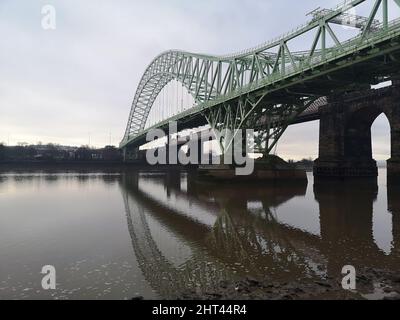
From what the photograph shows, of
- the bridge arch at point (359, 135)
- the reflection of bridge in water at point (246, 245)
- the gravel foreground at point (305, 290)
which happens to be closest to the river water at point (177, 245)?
the reflection of bridge in water at point (246, 245)

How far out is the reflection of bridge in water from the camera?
1177 cm

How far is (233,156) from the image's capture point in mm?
52875

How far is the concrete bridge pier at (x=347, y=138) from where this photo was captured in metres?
61.4

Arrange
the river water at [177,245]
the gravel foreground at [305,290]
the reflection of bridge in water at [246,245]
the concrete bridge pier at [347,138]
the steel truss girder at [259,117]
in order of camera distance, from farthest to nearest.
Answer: the concrete bridge pier at [347,138] → the steel truss girder at [259,117] → the reflection of bridge in water at [246,245] → the river water at [177,245] → the gravel foreground at [305,290]

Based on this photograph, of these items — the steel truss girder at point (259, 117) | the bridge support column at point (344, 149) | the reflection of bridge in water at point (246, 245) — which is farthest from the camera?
the bridge support column at point (344, 149)

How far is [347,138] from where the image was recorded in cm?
6369

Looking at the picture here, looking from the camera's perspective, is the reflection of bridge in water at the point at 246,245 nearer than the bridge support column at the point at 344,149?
Yes

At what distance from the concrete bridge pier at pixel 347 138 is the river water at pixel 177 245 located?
1384 inches

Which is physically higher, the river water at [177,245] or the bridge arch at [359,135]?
the bridge arch at [359,135]

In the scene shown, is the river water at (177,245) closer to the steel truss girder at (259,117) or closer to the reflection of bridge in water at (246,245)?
the reflection of bridge in water at (246,245)

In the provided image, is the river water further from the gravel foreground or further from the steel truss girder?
the steel truss girder

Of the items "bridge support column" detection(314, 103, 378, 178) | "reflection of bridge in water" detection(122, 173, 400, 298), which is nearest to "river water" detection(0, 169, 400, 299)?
"reflection of bridge in water" detection(122, 173, 400, 298)
